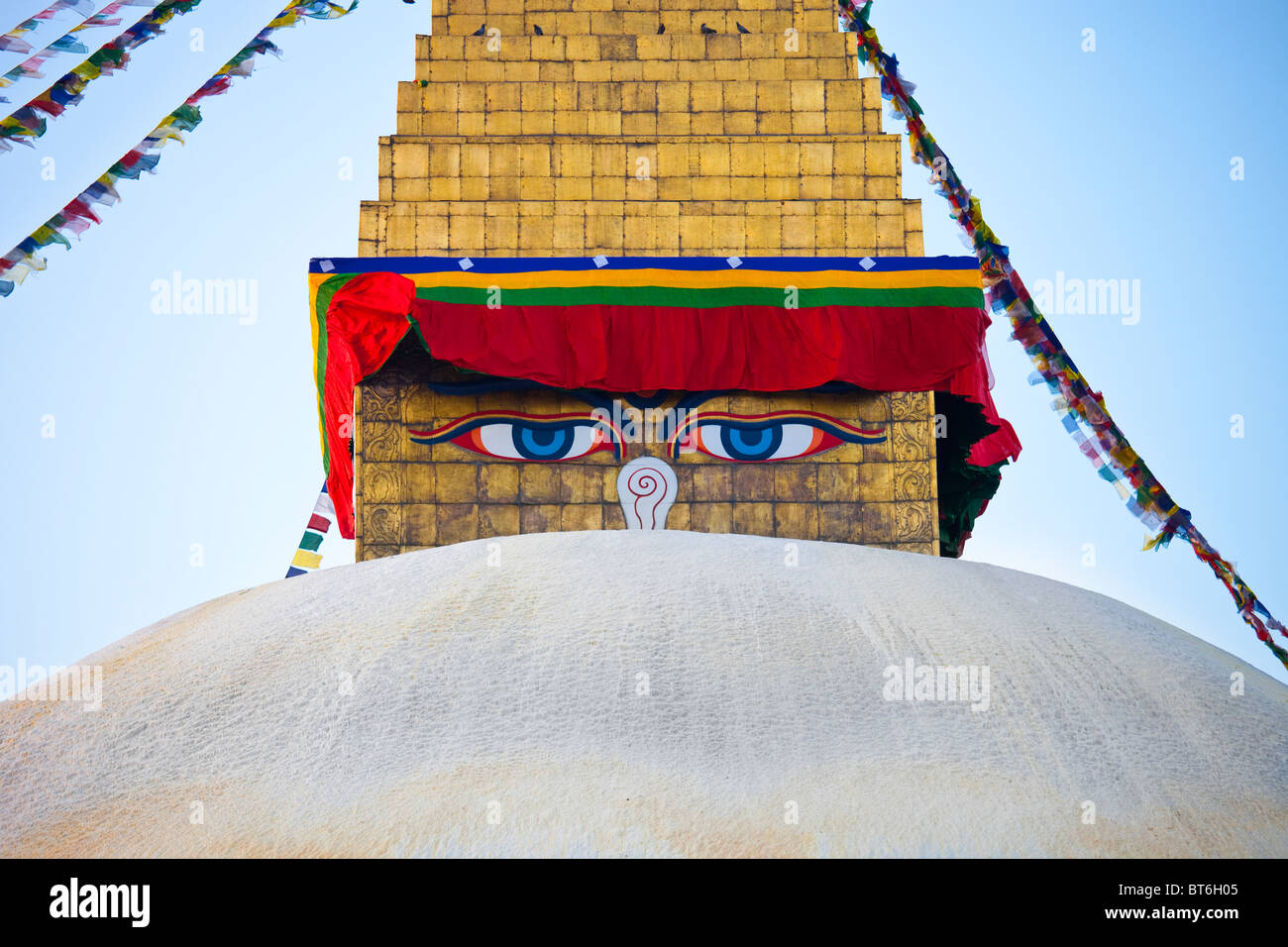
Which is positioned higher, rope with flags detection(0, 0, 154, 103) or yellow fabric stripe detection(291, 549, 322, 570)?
rope with flags detection(0, 0, 154, 103)

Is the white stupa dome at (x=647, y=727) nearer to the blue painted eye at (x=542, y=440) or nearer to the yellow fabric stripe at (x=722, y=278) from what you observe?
the blue painted eye at (x=542, y=440)

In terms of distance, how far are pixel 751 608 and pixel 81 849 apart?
235 cm

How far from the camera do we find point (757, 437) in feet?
25.3

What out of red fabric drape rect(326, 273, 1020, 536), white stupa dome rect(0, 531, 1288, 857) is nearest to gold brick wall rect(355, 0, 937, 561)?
red fabric drape rect(326, 273, 1020, 536)

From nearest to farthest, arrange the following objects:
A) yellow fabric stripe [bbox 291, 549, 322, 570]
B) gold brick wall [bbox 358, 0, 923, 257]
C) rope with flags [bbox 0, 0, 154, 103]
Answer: rope with flags [bbox 0, 0, 154, 103] → gold brick wall [bbox 358, 0, 923, 257] → yellow fabric stripe [bbox 291, 549, 322, 570]

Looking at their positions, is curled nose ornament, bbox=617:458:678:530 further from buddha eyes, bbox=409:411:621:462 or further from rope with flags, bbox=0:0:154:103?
rope with flags, bbox=0:0:154:103

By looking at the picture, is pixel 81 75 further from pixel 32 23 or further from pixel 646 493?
pixel 646 493

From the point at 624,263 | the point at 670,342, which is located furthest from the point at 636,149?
the point at 670,342

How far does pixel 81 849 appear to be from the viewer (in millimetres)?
3332

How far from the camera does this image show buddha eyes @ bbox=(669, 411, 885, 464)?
769 centimetres

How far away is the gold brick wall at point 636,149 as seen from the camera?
822 centimetres

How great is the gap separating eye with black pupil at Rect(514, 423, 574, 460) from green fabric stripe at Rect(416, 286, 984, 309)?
0.83m
